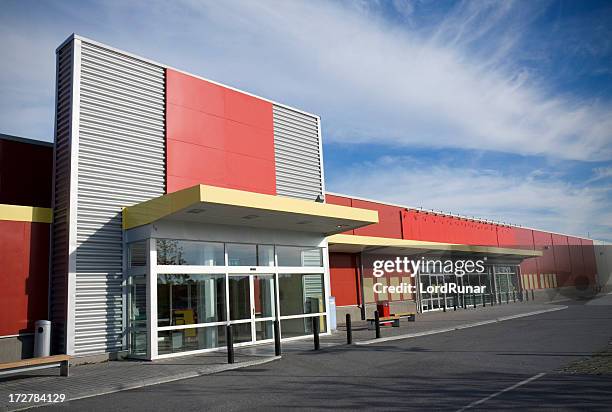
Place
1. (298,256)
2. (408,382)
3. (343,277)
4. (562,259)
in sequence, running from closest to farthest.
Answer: (408,382) < (298,256) < (343,277) < (562,259)

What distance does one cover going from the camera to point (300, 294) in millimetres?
17859

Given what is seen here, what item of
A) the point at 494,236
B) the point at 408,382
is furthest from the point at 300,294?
the point at 494,236

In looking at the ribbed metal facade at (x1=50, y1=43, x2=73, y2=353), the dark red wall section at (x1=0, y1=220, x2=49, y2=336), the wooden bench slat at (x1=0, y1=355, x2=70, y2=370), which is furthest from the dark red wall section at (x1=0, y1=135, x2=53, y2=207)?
the wooden bench slat at (x1=0, y1=355, x2=70, y2=370)

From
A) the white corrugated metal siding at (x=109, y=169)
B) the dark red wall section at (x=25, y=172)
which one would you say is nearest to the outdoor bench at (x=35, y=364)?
the white corrugated metal siding at (x=109, y=169)

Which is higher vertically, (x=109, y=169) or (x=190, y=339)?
(x=109, y=169)

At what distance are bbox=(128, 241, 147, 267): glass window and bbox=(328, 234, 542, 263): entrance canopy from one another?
347 inches

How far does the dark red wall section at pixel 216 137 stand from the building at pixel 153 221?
41 mm

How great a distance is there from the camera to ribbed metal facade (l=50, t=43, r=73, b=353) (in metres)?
13.6

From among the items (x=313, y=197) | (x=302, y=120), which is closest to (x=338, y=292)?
(x=313, y=197)

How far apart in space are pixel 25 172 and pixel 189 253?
5.09 meters

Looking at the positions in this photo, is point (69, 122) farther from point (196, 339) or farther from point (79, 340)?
point (196, 339)

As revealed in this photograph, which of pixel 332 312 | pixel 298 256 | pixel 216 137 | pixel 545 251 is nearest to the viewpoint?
pixel 216 137

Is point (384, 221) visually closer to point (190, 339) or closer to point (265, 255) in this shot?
point (265, 255)

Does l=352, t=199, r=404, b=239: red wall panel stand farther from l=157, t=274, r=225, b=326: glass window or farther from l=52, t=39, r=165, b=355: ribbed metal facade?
l=52, t=39, r=165, b=355: ribbed metal facade
